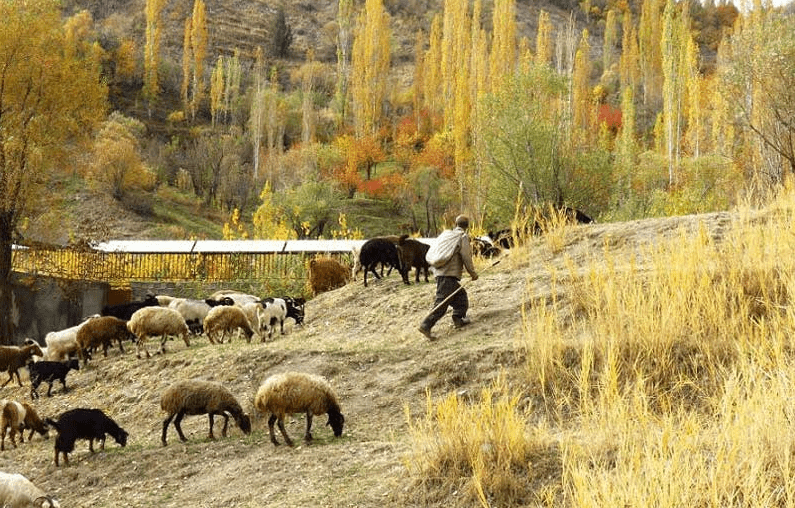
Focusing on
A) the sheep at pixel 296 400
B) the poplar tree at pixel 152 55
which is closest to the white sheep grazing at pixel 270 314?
the sheep at pixel 296 400

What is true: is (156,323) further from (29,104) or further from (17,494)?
(29,104)

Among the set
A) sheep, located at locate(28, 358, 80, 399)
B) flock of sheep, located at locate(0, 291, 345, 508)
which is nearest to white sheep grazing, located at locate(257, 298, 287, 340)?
flock of sheep, located at locate(0, 291, 345, 508)

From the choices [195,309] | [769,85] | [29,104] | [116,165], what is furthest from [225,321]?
[116,165]

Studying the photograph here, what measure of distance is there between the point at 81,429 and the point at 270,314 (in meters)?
4.96

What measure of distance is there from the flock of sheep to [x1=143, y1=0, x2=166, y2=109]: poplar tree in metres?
58.1

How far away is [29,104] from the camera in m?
21.3

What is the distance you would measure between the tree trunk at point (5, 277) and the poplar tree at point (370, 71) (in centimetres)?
4160

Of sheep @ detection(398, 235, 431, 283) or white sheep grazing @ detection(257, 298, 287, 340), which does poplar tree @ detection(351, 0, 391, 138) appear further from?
white sheep grazing @ detection(257, 298, 287, 340)

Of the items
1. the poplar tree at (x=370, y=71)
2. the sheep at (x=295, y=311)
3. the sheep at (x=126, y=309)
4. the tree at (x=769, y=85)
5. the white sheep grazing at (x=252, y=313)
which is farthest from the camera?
the poplar tree at (x=370, y=71)

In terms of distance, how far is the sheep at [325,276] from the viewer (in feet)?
63.0

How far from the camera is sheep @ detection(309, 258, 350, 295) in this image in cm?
1919

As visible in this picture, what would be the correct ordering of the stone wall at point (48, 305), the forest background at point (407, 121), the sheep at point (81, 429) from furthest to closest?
the stone wall at point (48, 305) < the forest background at point (407, 121) < the sheep at point (81, 429)

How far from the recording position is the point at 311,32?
97.6 metres

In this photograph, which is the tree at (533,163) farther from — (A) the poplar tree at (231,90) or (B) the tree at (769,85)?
(A) the poplar tree at (231,90)
